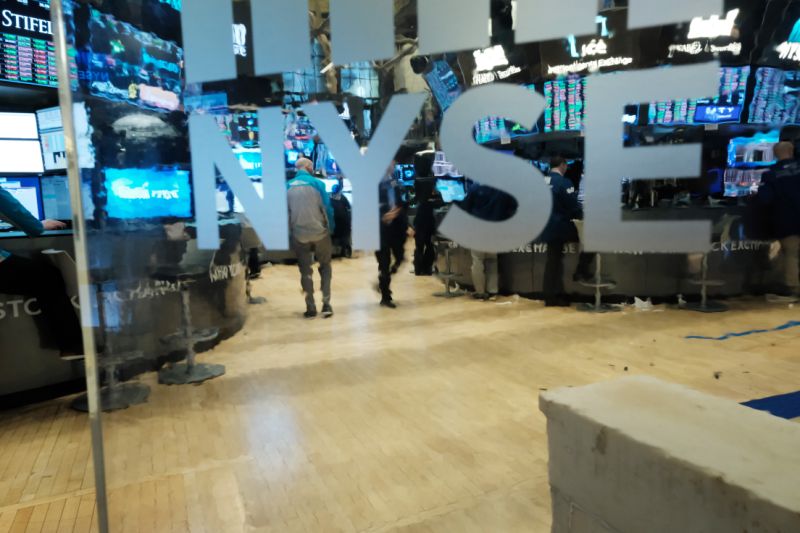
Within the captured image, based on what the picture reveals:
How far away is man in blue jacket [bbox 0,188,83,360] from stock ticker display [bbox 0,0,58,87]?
1928 mm

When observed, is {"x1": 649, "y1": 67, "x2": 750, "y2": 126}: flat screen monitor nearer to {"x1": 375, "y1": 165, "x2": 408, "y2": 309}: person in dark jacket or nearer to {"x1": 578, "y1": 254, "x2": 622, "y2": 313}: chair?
{"x1": 578, "y1": 254, "x2": 622, "y2": 313}: chair

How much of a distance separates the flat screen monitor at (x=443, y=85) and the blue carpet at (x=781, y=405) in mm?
2303

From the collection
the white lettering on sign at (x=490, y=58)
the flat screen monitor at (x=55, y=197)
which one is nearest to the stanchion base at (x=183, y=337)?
the flat screen monitor at (x=55, y=197)

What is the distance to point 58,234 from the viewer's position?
345 centimetres

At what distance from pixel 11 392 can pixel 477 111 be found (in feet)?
10.7

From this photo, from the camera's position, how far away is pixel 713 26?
3350 millimetres

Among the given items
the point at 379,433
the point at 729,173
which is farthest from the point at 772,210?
the point at 379,433

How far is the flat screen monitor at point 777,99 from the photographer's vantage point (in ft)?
17.8

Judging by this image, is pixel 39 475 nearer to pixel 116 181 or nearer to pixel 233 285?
pixel 233 285

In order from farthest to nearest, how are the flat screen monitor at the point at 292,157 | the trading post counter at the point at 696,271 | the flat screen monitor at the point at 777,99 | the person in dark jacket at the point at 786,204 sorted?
1. the trading post counter at the point at 696,271
2. the flat screen monitor at the point at 777,99
3. the person in dark jacket at the point at 786,204
4. the flat screen monitor at the point at 292,157

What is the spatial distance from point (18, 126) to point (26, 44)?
0.77 meters

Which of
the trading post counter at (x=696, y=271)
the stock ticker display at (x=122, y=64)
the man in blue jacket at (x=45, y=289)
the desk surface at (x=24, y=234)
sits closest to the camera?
the man in blue jacket at (x=45, y=289)

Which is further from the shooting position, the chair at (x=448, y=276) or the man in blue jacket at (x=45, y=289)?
the chair at (x=448, y=276)

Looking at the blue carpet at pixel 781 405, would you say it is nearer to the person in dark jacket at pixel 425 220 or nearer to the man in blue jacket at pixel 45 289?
the person in dark jacket at pixel 425 220
